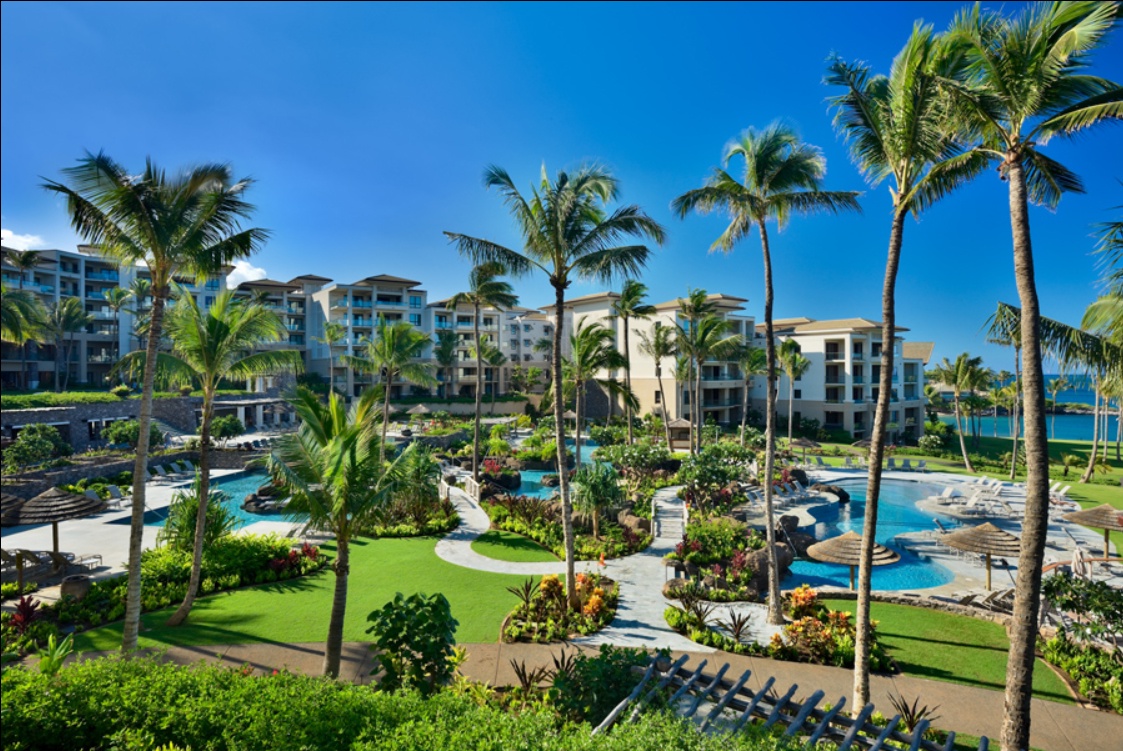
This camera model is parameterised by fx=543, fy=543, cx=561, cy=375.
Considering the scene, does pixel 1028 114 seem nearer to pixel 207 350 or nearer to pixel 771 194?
pixel 771 194

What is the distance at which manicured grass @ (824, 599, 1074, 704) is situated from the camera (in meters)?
10.8

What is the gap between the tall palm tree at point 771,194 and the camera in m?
12.6

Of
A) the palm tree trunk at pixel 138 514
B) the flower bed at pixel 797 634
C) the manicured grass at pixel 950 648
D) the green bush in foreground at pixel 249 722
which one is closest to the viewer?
the green bush in foreground at pixel 249 722

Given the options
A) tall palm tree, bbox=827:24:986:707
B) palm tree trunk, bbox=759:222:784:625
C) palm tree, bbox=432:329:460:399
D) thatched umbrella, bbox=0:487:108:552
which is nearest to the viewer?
tall palm tree, bbox=827:24:986:707

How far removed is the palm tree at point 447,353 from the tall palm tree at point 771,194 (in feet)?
172

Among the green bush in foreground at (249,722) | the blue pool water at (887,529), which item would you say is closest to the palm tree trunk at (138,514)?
the green bush in foreground at (249,722)

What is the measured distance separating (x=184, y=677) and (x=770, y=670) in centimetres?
1008

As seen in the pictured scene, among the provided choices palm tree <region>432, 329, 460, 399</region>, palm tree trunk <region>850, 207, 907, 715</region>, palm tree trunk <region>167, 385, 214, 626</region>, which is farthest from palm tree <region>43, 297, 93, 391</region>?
palm tree trunk <region>850, 207, 907, 715</region>

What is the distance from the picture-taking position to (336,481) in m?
9.41

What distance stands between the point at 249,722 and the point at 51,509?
14.1 meters

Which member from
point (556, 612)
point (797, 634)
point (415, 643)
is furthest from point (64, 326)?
point (797, 634)

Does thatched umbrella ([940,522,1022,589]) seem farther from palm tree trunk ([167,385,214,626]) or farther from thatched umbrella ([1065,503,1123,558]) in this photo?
palm tree trunk ([167,385,214,626])

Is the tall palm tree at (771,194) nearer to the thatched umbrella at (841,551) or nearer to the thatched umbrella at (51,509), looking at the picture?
the thatched umbrella at (841,551)

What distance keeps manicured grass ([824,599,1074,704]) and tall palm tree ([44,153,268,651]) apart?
15.4 metres
